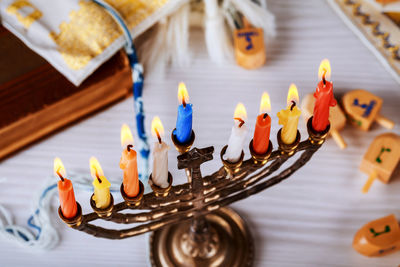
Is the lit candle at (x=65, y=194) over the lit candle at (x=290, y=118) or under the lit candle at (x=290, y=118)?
under

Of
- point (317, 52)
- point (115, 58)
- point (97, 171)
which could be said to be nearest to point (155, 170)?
point (97, 171)

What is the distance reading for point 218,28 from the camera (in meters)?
0.92

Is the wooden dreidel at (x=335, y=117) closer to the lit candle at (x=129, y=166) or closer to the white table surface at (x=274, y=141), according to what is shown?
the white table surface at (x=274, y=141)

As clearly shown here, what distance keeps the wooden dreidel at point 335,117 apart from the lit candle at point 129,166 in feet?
1.30

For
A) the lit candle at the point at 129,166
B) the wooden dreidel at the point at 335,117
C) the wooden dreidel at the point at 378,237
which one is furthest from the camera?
the wooden dreidel at the point at 335,117

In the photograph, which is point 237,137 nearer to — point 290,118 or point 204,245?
point 290,118

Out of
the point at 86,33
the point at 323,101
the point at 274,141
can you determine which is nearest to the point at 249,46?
the point at 274,141

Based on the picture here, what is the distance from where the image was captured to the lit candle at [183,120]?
502 mm

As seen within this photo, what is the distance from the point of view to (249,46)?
2.99ft

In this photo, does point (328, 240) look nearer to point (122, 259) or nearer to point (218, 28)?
A: point (122, 259)

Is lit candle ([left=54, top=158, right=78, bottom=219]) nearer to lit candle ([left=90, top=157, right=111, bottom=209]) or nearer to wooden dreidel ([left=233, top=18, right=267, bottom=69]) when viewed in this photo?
lit candle ([left=90, top=157, right=111, bottom=209])

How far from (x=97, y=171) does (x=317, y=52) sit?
1.92ft

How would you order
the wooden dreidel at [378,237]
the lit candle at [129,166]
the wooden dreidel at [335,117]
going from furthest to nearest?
1. the wooden dreidel at [335,117]
2. the wooden dreidel at [378,237]
3. the lit candle at [129,166]

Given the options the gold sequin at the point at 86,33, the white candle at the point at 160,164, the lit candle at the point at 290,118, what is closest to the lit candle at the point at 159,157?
the white candle at the point at 160,164
